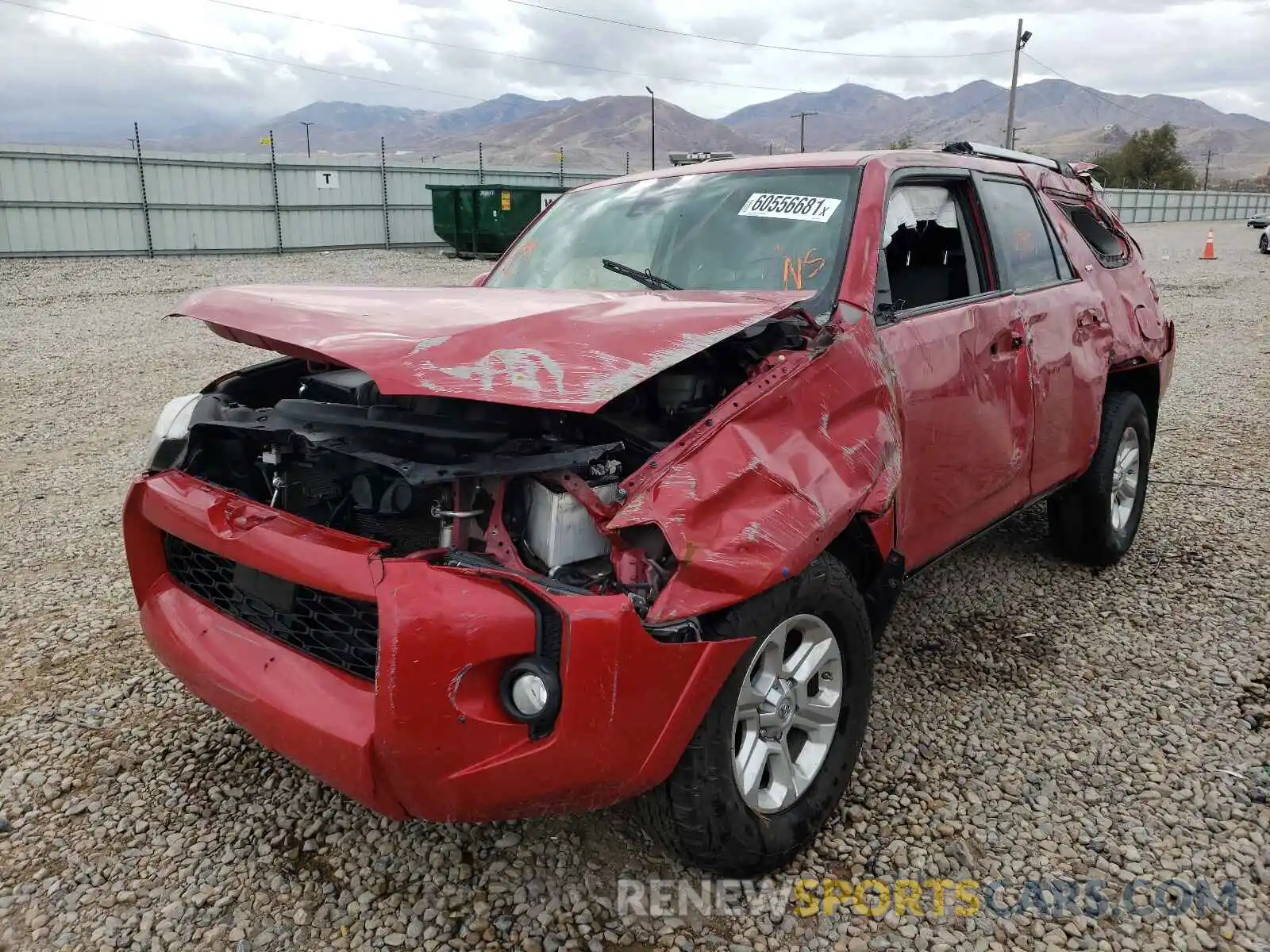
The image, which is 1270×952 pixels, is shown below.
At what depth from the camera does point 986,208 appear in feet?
12.0

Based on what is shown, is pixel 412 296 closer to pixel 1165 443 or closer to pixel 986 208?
pixel 986 208

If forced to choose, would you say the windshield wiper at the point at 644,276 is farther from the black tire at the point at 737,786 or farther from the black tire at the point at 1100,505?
the black tire at the point at 1100,505

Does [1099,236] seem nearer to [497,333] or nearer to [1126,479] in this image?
[1126,479]

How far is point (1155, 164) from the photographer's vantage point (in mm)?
71312

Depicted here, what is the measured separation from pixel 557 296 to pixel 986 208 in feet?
6.10

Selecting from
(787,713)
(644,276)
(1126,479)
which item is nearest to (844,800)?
(787,713)

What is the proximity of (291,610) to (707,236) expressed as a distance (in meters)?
1.92

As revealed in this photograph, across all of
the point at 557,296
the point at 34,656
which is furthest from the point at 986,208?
the point at 34,656

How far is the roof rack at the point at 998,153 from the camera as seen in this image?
4.05 metres

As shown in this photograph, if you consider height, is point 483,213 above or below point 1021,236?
above

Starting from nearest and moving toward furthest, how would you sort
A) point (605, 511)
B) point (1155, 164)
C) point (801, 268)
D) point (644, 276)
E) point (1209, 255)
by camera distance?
point (605, 511), point (801, 268), point (644, 276), point (1209, 255), point (1155, 164)

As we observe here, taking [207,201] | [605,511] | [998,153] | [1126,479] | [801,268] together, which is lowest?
[1126,479]

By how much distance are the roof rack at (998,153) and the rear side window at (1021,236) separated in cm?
21

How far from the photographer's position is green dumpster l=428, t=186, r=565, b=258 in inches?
832
